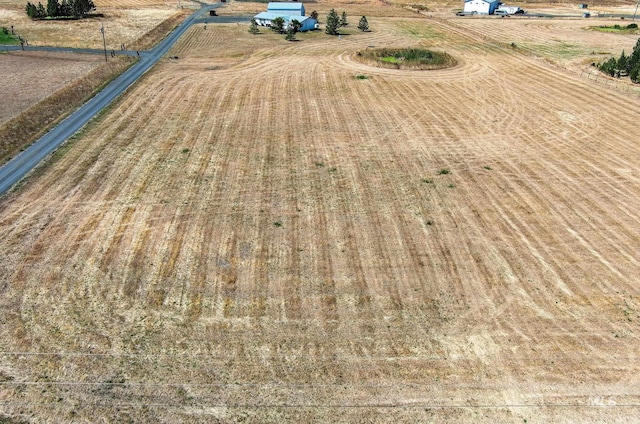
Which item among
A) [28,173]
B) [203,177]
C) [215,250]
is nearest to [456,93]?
[203,177]

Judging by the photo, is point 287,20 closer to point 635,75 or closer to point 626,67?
point 626,67

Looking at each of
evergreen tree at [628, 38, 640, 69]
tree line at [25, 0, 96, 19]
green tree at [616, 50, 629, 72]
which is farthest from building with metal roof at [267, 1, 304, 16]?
evergreen tree at [628, 38, 640, 69]

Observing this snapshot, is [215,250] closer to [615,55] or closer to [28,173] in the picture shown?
[28,173]

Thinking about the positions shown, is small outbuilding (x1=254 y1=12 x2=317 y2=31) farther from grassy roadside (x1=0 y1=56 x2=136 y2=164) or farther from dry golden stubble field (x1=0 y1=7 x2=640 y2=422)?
dry golden stubble field (x1=0 y1=7 x2=640 y2=422)

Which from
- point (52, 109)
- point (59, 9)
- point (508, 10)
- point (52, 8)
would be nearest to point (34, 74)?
point (52, 109)

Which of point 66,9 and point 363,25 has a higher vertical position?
point 66,9
